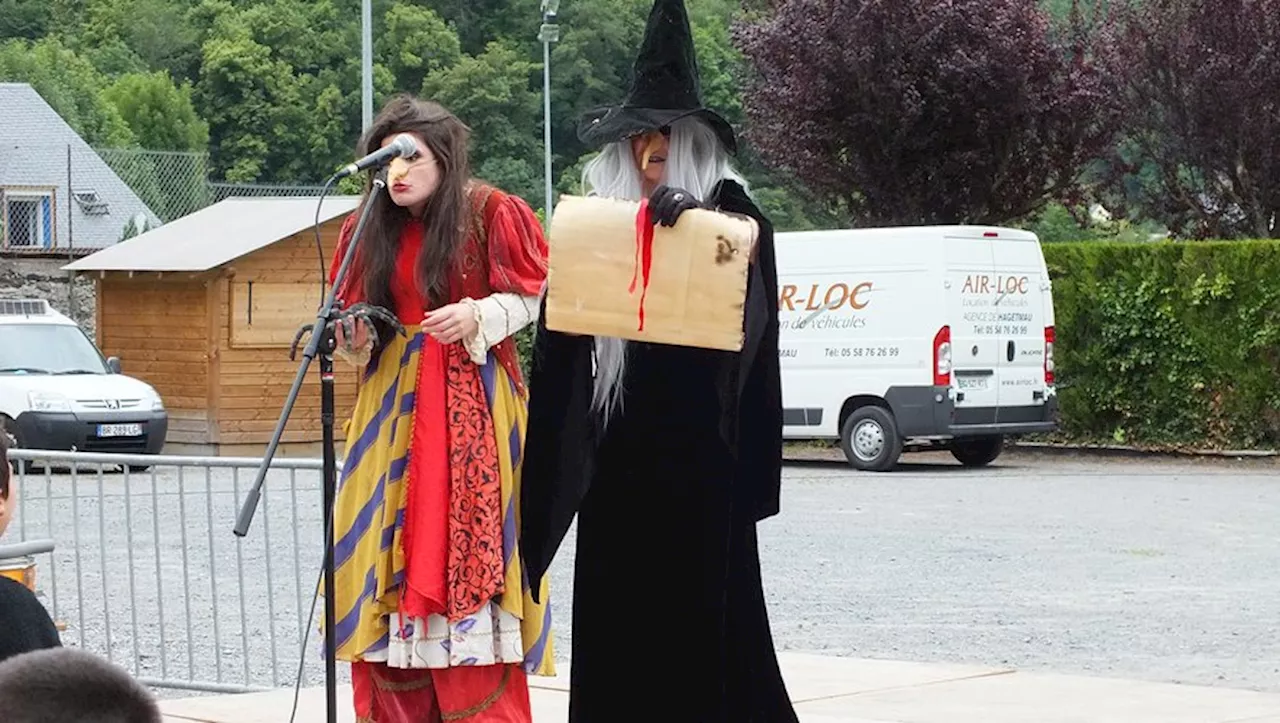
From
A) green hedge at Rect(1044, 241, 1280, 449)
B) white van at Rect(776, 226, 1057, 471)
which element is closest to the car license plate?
white van at Rect(776, 226, 1057, 471)

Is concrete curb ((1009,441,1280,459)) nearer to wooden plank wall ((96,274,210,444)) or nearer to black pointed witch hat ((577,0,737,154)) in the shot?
wooden plank wall ((96,274,210,444))

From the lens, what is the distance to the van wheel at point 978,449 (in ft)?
74.8

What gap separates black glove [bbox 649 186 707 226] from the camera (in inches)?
198

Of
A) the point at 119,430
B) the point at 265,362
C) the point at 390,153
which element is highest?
the point at 390,153

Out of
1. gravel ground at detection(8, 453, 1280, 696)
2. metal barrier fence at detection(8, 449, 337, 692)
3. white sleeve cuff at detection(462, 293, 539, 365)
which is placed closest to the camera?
white sleeve cuff at detection(462, 293, 539, 365)

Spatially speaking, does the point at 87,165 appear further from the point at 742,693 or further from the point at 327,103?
the point at 742,693

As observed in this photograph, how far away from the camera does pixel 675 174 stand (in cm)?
519

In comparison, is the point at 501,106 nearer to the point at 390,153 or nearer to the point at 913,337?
the point at 913,337

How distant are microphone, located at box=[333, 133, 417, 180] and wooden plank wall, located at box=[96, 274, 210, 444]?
1989cm

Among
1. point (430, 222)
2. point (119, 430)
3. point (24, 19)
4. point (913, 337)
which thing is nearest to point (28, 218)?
point (119, 430)

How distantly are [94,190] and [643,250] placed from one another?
5498cm

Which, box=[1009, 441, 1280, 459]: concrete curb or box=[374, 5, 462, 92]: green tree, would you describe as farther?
box=[374, 5, 462, 92]: green tree

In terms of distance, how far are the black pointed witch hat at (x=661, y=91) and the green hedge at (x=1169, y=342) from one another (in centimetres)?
1890

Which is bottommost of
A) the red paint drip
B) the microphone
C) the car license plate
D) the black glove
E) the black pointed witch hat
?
the car license plate
